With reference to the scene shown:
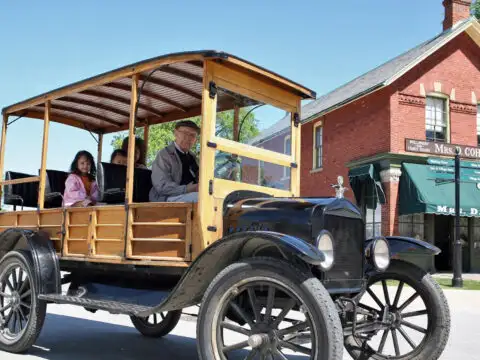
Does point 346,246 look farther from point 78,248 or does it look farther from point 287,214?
point 78,248

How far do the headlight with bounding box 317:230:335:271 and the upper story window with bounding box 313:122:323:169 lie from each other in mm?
18921

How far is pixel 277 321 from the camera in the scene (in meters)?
3.82

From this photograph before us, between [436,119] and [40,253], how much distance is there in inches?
673

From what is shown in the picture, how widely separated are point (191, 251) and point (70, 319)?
14.1 feet

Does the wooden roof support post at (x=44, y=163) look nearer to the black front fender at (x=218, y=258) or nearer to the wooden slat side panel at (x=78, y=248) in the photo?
the wooden slat side panel at (x=78, y=248)

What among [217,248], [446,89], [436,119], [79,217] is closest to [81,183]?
[79,217]

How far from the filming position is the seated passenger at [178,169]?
5.17 m

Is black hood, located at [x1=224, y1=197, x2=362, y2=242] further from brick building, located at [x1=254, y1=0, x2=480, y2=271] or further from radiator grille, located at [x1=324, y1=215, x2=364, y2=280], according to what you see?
brick building, located at [x1=254, y1=0, x2=480, y2=271]

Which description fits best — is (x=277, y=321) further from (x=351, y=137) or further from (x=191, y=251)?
(x=351, y=137)

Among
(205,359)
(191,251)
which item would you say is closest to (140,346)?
(191,251)

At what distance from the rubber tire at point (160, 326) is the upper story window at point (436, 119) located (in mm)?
15273

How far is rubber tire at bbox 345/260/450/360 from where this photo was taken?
4605 millimetres

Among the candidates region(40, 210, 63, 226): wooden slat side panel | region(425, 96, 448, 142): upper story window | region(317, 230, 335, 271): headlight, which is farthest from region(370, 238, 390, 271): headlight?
region(425, 96, 448, 142): upper story window

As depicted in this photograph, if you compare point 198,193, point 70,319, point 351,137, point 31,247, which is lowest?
point 70,319
